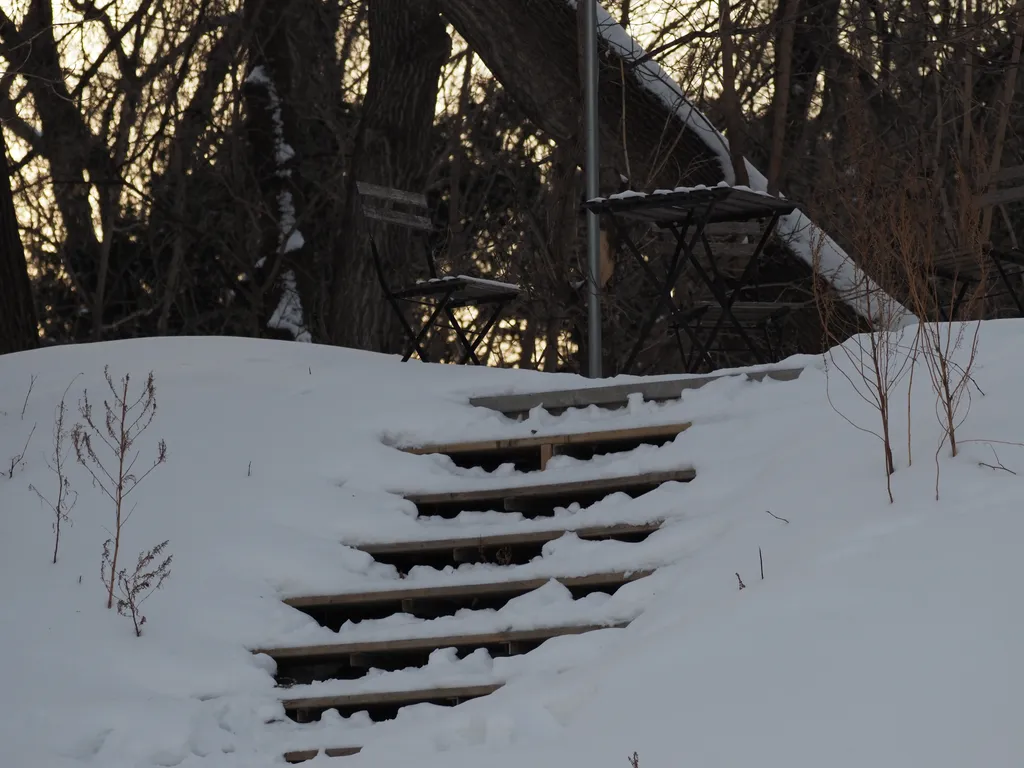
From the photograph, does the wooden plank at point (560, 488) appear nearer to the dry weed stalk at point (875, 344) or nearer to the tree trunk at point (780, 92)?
the dry weed stalk at point (875, 344)

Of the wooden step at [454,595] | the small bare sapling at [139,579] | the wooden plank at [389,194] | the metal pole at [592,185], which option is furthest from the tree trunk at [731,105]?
the small bare sapling at [139,579]

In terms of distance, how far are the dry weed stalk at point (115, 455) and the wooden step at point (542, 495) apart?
3.39 ft

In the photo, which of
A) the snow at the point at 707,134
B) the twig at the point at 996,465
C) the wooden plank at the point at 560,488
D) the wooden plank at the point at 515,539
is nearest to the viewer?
the twig at the point at 996,465

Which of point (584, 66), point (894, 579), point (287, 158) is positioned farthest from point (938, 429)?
point (287, 158)

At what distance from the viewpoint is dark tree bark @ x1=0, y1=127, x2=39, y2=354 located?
713 cm

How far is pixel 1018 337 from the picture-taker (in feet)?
14.2

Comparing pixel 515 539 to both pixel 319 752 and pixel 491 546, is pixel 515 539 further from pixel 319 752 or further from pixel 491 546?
pixel 319 752

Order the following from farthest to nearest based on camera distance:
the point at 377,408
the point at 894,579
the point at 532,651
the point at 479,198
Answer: the point at 479,198 < the point at 377,408 < the point at 532,651 < the point at 894,579

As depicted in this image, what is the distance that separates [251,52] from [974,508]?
10.2 metres

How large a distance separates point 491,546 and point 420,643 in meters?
0.52

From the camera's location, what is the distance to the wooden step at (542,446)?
452cm

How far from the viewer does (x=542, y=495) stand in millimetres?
4387

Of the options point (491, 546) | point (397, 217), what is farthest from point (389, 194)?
point (491, 546)

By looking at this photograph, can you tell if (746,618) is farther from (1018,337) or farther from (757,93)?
(757,93)
